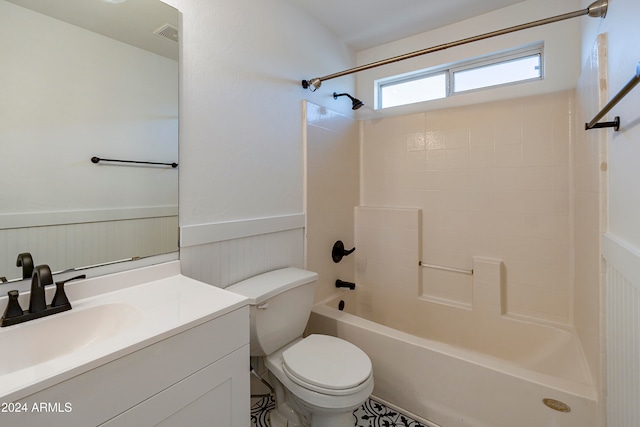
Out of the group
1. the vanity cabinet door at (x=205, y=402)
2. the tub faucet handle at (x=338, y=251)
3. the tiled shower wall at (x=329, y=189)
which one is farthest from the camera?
the tub faucet handle at (x=338, y=251)

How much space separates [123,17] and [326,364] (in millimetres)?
1676

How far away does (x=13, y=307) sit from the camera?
811 mm

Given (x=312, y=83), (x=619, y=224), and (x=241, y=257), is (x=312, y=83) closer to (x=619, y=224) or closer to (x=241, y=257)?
(x=241, y=257)

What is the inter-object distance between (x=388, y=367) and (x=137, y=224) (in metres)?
1.49

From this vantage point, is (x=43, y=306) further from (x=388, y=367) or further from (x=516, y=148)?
(x=516, y=148)

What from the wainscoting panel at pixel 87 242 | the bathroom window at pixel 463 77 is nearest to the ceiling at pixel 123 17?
the wainscoting panel at pixel 87 242

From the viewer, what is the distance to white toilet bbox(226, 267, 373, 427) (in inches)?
45.5

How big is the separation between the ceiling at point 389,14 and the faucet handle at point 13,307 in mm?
2010

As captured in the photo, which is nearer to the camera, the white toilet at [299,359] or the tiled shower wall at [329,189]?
the white toilet at [299,359]

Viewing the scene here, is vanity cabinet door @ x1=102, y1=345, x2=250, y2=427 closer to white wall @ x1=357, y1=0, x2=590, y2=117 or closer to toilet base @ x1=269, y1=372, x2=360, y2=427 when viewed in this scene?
toilet base @ x1=269, y1=372, x2=360, y2=427

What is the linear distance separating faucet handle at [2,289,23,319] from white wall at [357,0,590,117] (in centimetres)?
235

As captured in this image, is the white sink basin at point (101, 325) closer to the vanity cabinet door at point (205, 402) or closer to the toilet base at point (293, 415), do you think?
the vanity cabinet door at point (205, 402)

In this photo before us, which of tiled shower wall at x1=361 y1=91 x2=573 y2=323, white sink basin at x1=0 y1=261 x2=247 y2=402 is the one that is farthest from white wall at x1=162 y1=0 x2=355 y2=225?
tiled shower wall at x1=361 y1=91 x2=573 y2=323

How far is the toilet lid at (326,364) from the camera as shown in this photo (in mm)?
1170
